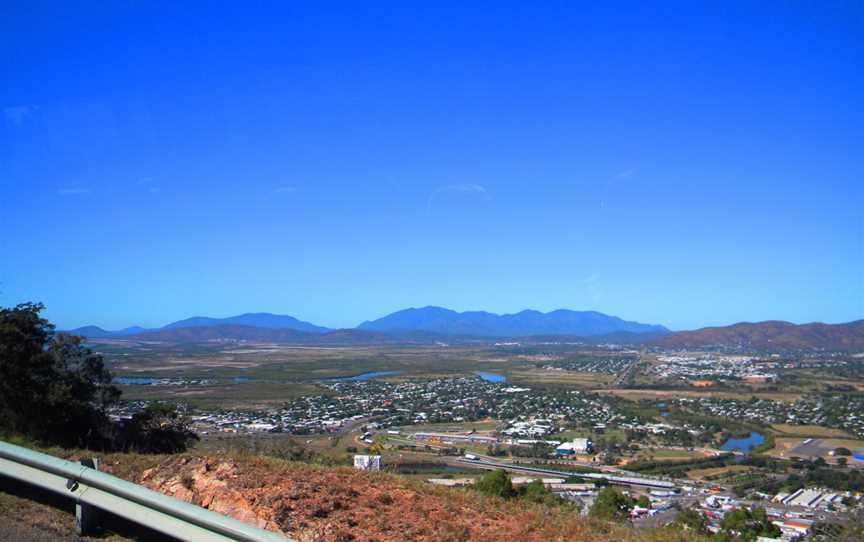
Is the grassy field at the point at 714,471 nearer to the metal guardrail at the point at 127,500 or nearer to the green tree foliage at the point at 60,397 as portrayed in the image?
the green tree foliage at the point at 60,397

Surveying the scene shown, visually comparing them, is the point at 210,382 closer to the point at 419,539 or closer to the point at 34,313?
the point at 34,313

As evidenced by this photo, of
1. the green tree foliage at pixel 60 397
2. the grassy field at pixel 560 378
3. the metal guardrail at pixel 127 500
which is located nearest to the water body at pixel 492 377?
the grassy field at pixel 560 378

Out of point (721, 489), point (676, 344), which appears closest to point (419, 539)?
point (721, 489)

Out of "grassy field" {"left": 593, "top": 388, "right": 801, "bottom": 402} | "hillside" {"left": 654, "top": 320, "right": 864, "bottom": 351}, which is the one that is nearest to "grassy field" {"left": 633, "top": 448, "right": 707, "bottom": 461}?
"grassy field" {"left": 593, "top": 388, "right": 801, "bottom": 402}

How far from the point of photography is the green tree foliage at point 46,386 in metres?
12.4

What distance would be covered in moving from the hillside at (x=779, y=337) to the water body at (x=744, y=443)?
345ft

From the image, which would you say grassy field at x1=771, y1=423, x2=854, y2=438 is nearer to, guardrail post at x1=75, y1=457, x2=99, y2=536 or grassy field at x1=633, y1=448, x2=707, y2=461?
grassy field at x1=633, y1=448, x2=707, y2=461

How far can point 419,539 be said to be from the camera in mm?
4949

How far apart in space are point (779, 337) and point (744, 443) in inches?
4883

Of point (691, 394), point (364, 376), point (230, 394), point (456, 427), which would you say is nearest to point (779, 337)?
point (691, 394)

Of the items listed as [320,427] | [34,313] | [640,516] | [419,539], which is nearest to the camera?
[419,539]

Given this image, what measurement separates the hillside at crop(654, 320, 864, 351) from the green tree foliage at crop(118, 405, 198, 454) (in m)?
140

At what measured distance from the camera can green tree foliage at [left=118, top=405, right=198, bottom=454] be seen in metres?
13.5

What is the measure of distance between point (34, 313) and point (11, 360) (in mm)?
2072
